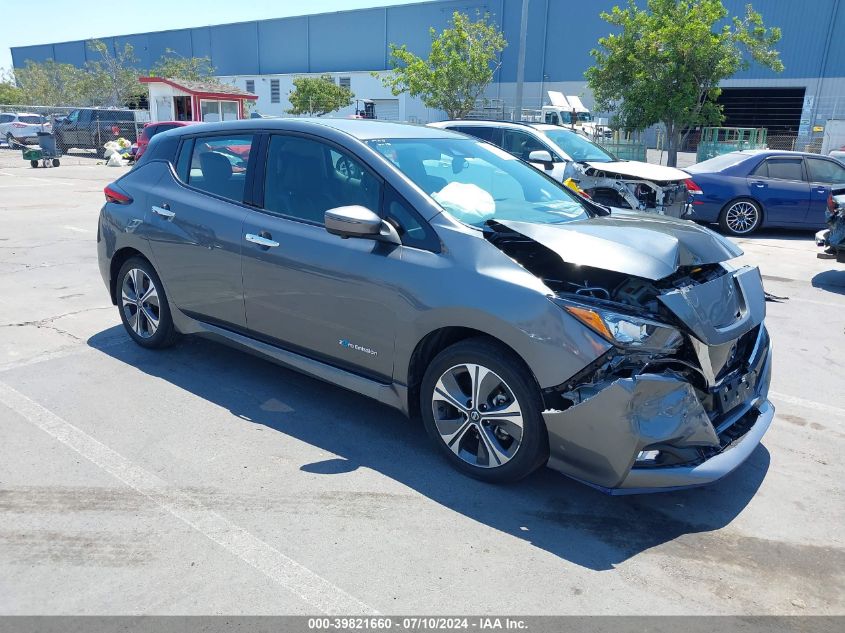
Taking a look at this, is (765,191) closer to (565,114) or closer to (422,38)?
(565,114)

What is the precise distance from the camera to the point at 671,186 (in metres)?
10.6

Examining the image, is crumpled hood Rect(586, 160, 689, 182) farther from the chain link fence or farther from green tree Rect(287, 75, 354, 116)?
green tree Rect(287, 75, 354, 116)

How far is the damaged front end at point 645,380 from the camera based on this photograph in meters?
3.10

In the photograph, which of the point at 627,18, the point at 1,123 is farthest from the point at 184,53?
the point at 627,18

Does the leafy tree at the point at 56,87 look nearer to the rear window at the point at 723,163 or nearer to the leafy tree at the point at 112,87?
the leafy tree at the point at 112,87

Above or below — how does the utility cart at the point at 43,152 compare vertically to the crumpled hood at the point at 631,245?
below

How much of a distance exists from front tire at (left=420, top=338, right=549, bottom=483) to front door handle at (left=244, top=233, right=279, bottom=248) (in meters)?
1.32

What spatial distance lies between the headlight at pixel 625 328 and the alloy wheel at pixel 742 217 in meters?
10.3

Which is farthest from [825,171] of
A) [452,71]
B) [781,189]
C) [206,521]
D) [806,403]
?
[452,71]

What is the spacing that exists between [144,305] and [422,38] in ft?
154

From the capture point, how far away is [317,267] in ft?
13.2

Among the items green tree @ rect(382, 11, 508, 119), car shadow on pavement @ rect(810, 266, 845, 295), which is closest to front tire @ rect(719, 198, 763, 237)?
car shadow on pavement @ rect(810, 266, 845, 295)

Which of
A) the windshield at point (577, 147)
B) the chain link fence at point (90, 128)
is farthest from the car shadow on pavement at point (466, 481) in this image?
the chain link fence at point (90, 128)

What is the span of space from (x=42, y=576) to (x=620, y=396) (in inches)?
100
